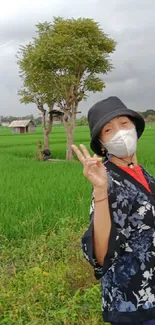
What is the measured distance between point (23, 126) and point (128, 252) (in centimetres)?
4989

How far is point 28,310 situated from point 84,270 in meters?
0.57

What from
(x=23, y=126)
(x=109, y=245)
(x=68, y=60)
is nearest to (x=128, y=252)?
(x=109, y=245)

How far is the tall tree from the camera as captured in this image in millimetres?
15812

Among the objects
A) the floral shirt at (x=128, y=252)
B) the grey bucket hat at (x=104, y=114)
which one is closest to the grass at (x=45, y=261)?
the floral shirt at (x=128, y=252)

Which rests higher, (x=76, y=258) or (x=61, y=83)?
(x=61, y=83)

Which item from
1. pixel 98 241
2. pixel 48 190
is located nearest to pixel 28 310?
pixel 98 241

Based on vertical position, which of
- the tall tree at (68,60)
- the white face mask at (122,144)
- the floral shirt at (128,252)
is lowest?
the floral shirt at (128,252)

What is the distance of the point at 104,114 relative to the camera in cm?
148

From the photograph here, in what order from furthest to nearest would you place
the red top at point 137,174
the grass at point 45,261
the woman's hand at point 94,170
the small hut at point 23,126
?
1. the small hut at point 23,126
2. the grass at point 45,261
3. the red top at point 137,174
4. the woman's hand at point 94,170

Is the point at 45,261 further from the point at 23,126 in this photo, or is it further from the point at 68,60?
the point at 23,126

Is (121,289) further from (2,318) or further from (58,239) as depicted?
(58,239)

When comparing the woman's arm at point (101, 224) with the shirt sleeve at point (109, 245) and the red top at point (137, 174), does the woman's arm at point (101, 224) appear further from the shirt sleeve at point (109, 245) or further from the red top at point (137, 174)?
the red top at point (137, 174)

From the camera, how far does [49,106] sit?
19500mm

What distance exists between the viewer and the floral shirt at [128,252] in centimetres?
135
